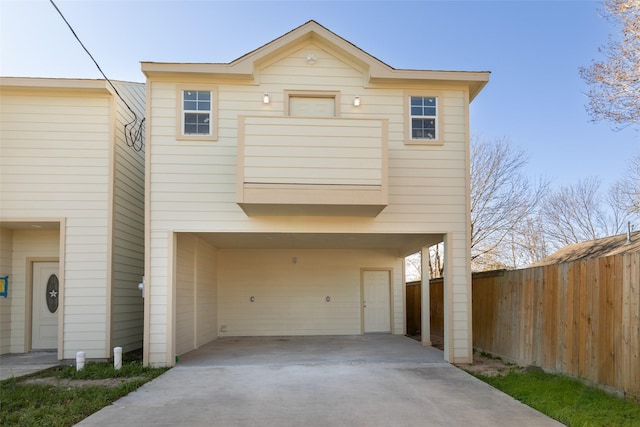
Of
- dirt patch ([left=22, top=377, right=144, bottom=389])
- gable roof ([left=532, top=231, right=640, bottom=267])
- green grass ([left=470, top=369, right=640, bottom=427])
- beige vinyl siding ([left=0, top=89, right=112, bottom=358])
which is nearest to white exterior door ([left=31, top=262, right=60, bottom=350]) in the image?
beige vinyl siding ([left=0, top=89, right=112, bottom=358])

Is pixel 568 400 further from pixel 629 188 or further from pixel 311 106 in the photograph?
pixel 629 188

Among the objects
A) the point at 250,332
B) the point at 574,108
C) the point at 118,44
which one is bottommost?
the point at 250,332

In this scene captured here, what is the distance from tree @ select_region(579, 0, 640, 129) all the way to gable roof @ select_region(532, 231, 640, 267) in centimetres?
483

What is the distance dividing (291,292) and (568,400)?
341 inches

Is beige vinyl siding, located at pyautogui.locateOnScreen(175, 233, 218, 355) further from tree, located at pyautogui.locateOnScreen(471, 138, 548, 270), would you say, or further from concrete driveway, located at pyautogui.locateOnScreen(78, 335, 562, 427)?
tree, located at pyautogui.locateOnScreen(471, 138, 548, 270)

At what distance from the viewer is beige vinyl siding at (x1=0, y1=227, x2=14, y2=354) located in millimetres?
9258

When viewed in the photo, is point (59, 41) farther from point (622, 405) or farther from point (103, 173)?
point (622, 405)

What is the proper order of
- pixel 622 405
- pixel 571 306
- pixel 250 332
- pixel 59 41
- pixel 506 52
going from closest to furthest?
pixel 622 405
pixel 571 306
pixel 59 41
pixel 250 332
pixel 506 52

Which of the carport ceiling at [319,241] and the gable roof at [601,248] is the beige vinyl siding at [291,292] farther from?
the gable roof at [601,248]

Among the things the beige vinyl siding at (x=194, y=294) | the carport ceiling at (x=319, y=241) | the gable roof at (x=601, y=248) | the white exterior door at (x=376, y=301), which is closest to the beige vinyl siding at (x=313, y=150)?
the carport ceiling at (x=319, y=241)

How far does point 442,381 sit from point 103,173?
23.8 feet

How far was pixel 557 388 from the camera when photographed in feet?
20.5

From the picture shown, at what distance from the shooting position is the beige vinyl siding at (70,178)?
8844 mm

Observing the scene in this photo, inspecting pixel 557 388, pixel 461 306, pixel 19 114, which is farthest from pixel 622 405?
pixel 19 114
